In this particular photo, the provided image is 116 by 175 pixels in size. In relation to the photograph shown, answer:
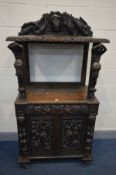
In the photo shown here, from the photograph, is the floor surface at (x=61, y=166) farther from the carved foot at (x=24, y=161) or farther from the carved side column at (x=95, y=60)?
the carved side column at (x=95, y=60)

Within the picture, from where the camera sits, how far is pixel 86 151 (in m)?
1.85

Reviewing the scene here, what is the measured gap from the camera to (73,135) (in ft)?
5.79

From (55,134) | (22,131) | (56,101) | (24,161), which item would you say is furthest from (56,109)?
(24,161)

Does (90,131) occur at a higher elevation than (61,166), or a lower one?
higher

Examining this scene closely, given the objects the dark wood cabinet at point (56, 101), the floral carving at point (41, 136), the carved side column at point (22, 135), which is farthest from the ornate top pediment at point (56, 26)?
the floral carving at point (41, 136)

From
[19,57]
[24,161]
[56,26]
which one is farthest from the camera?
[24,161]

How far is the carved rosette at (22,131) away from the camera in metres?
1.61

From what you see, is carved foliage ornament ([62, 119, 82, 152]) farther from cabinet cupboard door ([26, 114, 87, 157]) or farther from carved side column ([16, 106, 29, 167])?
carved side column ([16, 106, 29, 167])

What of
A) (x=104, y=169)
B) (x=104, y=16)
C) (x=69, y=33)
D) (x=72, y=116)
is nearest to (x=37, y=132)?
(x=72, y=116)

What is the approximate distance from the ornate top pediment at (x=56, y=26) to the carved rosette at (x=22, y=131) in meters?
0.67

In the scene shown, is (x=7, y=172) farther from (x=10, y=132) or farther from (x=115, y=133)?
(x=115, y=133)

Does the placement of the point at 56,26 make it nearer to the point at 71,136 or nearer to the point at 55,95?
the point at 55,95

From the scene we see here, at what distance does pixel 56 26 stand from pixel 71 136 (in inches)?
39.1

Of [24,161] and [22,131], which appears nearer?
[22,131]
